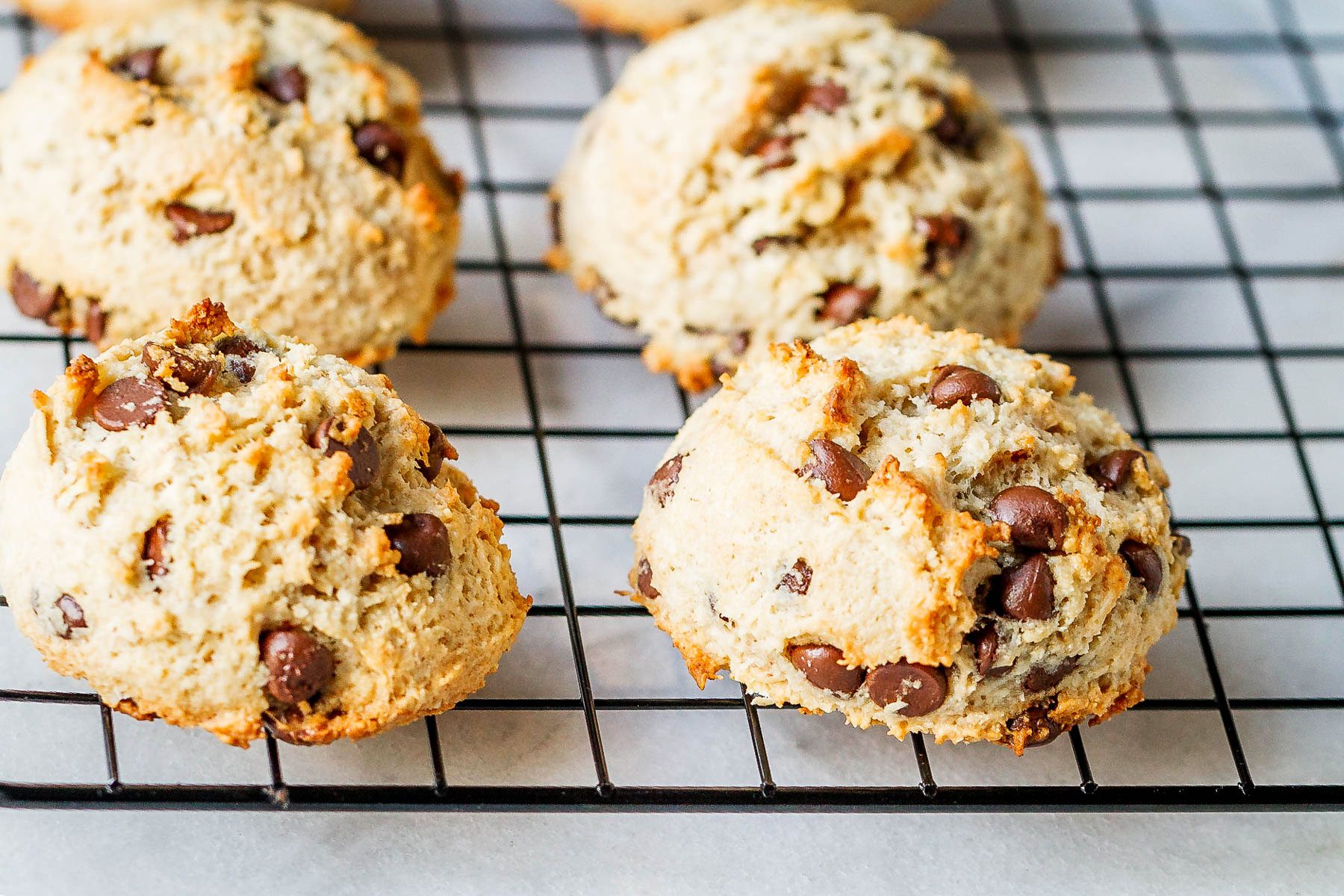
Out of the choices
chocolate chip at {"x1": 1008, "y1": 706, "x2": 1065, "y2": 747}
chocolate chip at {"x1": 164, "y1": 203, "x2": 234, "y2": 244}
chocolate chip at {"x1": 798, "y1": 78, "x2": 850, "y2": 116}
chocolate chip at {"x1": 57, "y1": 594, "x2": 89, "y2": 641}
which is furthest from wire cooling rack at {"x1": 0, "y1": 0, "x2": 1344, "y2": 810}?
chocolate chip at {"x1": 798, "y1": 78, "x2": 850, "y2": 116}

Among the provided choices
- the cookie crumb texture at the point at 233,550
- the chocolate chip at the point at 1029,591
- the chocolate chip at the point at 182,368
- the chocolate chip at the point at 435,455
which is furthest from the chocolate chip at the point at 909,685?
the chocolate chip at the point at 182,368

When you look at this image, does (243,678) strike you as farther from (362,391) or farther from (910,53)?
(910,53)

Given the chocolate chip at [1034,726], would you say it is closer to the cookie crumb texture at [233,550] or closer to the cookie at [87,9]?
the cookie crumb texture at [233,550]

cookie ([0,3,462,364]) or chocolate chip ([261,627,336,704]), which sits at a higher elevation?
cookie ([0,3,462,364])

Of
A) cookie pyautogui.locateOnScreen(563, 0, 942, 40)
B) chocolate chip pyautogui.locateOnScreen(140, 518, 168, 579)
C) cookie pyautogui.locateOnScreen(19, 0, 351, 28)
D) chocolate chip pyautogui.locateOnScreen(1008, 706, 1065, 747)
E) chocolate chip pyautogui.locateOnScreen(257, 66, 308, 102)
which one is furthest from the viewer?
cookie pyautogui.locateOnScreen(563, 0, 942, 40)

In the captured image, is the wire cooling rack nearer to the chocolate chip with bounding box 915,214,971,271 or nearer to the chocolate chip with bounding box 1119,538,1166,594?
the chocolate chip with bounding box 1119,538,1166,594

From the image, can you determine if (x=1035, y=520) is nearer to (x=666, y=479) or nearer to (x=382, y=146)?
(x=666, y=479)
